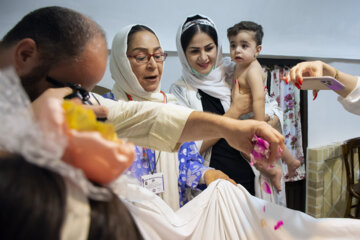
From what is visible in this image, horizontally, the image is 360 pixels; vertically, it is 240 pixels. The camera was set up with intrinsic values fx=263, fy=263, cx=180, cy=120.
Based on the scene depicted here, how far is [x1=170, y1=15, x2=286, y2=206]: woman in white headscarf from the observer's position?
59.1 inches

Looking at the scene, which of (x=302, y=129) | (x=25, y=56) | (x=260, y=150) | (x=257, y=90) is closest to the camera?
(x=25, y=56)

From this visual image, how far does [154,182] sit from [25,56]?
2.66 feet

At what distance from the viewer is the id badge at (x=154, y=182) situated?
114 centimetres

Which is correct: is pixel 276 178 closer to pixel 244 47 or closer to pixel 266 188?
pixel 266 188

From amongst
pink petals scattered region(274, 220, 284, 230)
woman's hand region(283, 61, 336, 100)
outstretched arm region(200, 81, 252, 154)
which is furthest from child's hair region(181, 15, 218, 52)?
pink petals scattered region(274, 220, 284, 230)

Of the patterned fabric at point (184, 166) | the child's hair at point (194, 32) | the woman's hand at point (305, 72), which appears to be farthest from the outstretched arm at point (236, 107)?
the woman's hand at point (305, 72)

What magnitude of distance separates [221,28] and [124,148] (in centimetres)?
222

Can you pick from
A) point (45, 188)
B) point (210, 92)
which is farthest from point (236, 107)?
point (45, 188)

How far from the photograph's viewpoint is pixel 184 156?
125cm

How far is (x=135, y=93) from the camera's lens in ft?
4.13

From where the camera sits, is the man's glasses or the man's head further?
the man's glasses

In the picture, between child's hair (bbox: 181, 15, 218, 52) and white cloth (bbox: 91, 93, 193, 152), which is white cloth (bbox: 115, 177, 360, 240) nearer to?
white cloth (bbox: 91, 93, 193, 152)

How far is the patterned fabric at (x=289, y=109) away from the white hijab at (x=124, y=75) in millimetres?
1635

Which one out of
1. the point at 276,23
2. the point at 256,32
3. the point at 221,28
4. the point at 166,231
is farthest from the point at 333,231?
the point at 276,23
